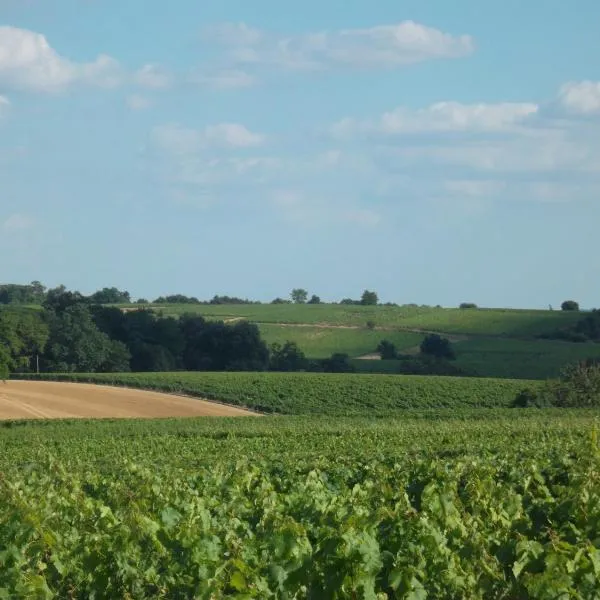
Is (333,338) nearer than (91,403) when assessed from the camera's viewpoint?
No

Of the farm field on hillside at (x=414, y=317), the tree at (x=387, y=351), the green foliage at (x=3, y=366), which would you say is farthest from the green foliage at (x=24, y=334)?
the farm field on hillside at (x=414, y=317)

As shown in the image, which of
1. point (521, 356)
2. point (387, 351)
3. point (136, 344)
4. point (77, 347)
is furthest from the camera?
point (387, 351)

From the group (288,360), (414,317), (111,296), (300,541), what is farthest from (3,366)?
(111,296)

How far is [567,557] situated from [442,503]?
7.96ft

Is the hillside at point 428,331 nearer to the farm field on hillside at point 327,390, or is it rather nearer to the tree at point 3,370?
the farm field on hillside at point 327,390

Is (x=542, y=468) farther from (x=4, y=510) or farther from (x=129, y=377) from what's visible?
(x=129, y=377)

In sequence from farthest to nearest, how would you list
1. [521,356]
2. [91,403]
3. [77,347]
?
1. [521,356]
2. [77,347]
3. [91,403]

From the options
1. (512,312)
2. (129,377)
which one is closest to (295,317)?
(512,312)

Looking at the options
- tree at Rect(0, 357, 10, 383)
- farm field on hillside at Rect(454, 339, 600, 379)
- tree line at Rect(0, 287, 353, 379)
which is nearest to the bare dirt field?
tree at Rect(0, 357, 10, 383)

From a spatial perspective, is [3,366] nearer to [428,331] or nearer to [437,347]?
[437,347]

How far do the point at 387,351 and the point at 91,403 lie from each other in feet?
159

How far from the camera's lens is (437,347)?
11306cm

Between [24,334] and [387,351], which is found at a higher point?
[24,334]

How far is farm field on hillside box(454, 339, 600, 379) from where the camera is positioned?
3925 inches
